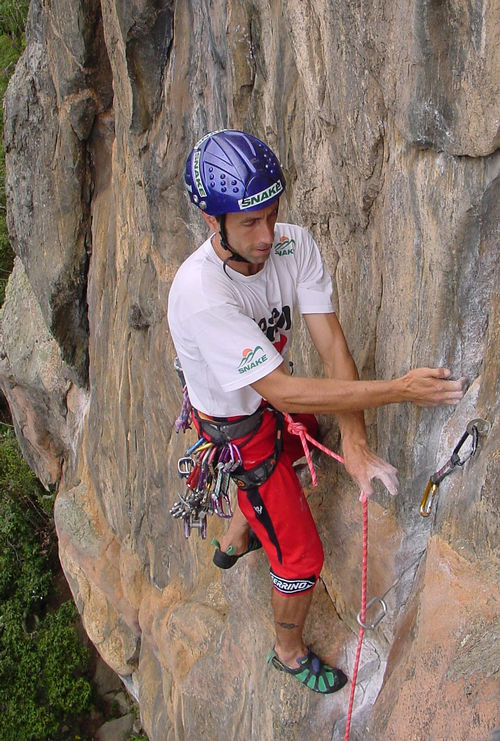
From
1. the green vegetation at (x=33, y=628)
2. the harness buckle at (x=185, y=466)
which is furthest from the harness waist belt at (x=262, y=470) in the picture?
the green vegetation at (x=33, y=628)

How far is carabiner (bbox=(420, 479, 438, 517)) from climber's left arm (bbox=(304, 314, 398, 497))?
5.2 inches

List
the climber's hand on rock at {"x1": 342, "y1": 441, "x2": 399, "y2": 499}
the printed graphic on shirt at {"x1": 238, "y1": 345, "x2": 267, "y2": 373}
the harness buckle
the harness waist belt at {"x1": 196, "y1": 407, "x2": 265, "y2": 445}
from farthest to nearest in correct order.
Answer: the harness buckle < the harness waist belt at {"x1": 196, "y1": 407, "x2": 265, "y2": 445} < the climber's hand on rock at {"x1": 342, "y1": 441, "x2": 399, "y2": 499} < the printed graphic on shirt at {"x1": 238, "y1": 345, "x2": 267, "y2": 373}

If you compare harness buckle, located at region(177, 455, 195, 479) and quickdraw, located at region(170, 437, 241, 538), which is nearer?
quickdraw, located at region(170, 437, 241, 538)

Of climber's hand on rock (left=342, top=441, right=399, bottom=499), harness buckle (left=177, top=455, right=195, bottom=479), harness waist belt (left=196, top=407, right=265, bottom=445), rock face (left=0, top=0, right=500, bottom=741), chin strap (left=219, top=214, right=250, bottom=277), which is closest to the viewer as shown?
rock face (left=0, top=0, right=500, bottom=741)

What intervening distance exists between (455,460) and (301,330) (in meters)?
1.48

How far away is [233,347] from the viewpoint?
2.57 m

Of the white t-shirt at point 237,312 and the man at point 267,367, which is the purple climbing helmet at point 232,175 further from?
the white t-shirt at point 237,312

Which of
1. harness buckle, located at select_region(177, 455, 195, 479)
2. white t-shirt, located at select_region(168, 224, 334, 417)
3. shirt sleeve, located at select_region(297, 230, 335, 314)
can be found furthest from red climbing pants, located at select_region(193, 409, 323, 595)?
shirt sleeve, located at select_region(297, 230, 335, 314)

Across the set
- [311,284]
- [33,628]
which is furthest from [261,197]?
[33,628]

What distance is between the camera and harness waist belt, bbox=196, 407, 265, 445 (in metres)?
3.19

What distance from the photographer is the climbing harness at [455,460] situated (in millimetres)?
2520

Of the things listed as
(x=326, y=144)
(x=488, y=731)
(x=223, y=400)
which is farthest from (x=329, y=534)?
(x=326, y=144)

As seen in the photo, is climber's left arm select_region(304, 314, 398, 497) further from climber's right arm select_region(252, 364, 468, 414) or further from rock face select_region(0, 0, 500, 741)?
climber's right arm select_region(252, 364, 468, 414)

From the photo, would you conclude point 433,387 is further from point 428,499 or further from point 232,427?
point 232,427
